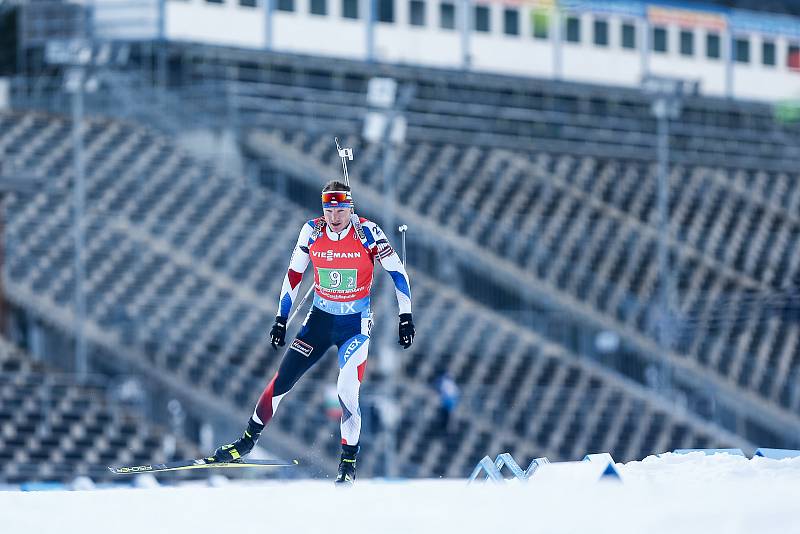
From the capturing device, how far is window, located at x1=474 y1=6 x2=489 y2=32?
154ft

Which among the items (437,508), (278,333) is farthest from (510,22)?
(437,508)

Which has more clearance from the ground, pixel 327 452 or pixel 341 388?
pixel 341 388

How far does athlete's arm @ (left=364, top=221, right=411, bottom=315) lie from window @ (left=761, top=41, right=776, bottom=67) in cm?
4063

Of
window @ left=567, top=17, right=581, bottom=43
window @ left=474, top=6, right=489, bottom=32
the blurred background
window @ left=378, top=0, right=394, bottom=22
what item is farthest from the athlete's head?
window @ left=567, top=17, right=581, bottom=43

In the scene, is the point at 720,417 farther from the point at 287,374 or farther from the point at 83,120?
the point at 287,374

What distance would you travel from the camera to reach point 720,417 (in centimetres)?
3631

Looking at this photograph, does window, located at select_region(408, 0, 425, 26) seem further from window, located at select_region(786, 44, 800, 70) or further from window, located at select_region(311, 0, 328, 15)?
window, located at select_region(786, 44, 800, 70)

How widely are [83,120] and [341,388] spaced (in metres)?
26.2

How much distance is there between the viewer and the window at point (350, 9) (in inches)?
1756

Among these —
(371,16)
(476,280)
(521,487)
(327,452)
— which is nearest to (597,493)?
(521,487)

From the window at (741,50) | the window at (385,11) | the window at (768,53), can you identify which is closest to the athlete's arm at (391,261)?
the window at (385,11)

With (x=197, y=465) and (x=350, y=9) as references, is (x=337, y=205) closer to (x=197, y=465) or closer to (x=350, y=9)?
(x=197, y=465)

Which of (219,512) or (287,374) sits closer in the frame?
(219,512)

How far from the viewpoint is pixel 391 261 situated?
1359 centimetres
